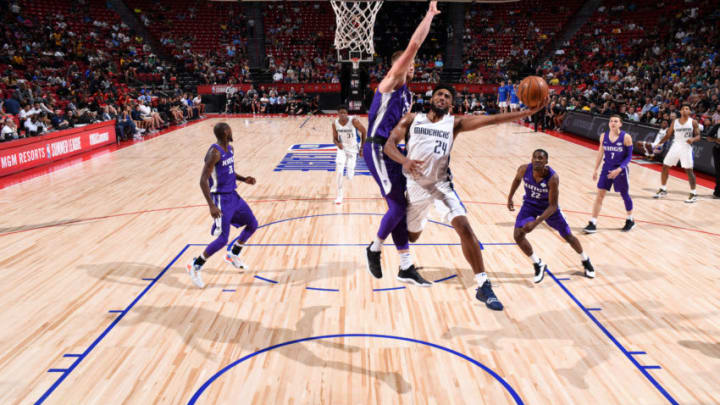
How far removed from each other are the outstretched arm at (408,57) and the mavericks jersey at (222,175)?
1907mm

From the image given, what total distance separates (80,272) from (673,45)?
83.4ft

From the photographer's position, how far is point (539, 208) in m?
5.24

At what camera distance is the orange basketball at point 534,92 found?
363 cm

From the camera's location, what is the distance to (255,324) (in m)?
4.33

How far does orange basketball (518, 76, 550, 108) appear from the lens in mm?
3632

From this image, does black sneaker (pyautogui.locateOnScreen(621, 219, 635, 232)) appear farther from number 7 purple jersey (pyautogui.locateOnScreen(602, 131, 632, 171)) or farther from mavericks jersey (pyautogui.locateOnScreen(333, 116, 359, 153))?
mavericks jersey (pyautogui.locateOnScreen(333, 116, 359, 153))

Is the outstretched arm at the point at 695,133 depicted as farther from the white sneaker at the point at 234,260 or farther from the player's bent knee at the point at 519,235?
the white sneaker at the point at 234,260

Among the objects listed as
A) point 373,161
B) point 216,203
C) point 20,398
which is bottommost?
point 20,398

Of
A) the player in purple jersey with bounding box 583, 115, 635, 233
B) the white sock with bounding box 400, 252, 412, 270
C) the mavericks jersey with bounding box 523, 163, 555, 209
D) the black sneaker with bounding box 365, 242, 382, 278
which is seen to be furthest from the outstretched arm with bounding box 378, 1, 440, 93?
the player in purple jersey with bounding box 583, 115, 635, 233

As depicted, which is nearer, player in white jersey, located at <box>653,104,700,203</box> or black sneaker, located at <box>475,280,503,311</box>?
black sneaker, located at <box>475,280,503,311</box>

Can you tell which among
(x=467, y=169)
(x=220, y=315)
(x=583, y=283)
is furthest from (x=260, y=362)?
(x=467, y=169)

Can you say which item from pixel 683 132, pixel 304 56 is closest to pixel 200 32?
pixel 304 56

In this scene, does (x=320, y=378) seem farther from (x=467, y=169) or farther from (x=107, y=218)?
(x=467, y=169)

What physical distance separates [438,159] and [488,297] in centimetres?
119
